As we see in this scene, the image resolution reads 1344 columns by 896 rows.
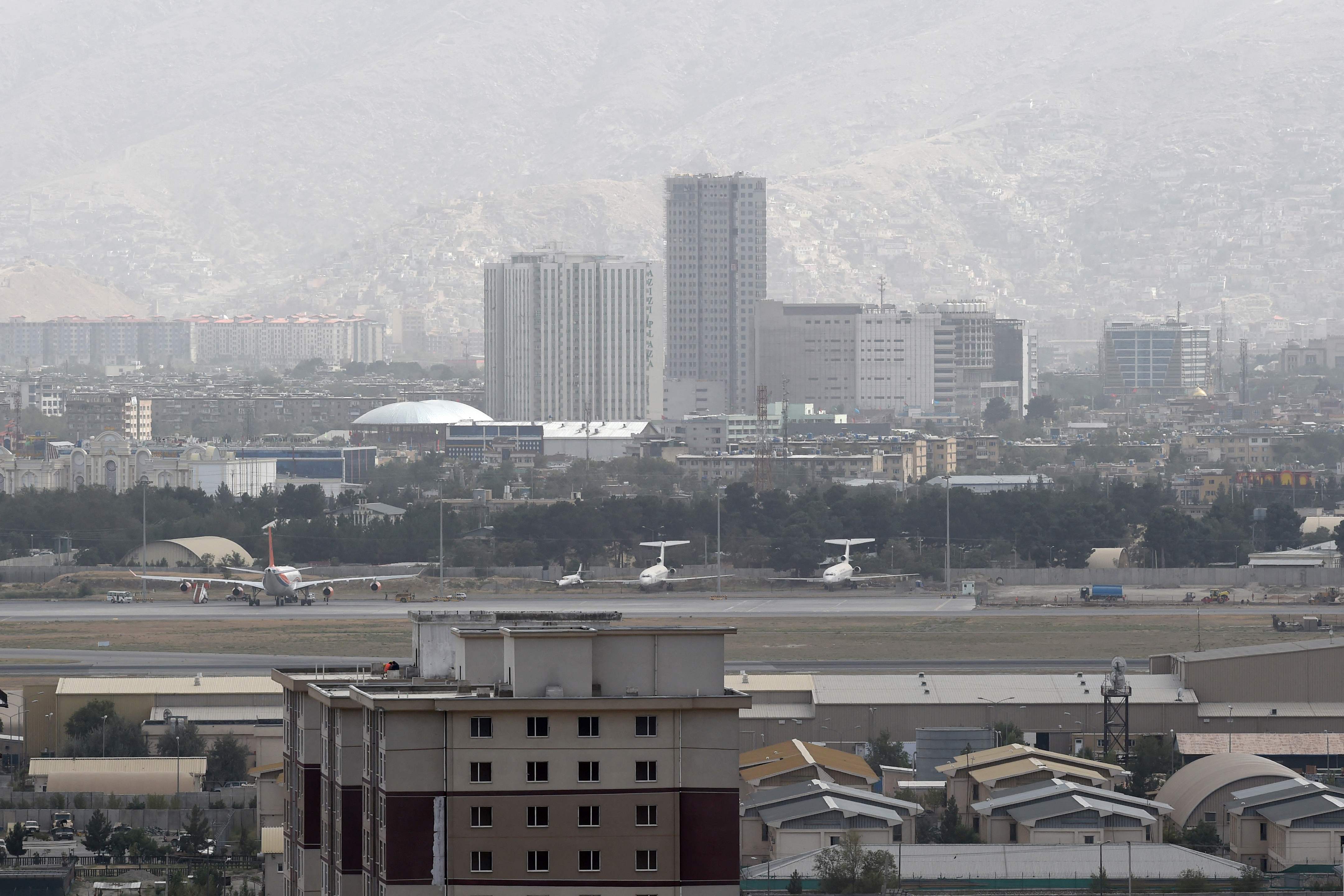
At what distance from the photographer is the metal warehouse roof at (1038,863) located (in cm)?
4547

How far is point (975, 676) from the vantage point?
210 ft

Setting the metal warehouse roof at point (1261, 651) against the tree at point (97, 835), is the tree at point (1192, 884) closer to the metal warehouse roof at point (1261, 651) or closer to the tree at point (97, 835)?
the metal warehouse roof at point (1261, 651)

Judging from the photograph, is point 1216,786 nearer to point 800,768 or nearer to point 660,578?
point 800,768

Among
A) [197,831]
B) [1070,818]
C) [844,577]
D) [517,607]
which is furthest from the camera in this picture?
[844,577]

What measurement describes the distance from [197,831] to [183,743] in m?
9.83

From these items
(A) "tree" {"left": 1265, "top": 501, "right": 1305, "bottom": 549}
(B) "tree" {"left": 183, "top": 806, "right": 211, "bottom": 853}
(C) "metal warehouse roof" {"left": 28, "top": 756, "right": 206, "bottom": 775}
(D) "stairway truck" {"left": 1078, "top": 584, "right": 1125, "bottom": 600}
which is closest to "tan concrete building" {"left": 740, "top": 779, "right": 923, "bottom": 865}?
(B) "tree" {"left": 183, "top": 806, "right": 211, "bottom": 853}

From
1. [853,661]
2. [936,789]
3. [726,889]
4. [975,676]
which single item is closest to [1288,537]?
[853,661]

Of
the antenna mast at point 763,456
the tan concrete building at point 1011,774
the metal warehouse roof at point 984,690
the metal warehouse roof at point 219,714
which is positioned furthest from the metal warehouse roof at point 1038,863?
the antenna mast at point 763,456

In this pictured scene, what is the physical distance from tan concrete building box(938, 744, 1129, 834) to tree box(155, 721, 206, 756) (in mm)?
17959

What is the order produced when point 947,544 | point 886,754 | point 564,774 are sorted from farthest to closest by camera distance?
point 947,544 < point 886,754 < point 564,774

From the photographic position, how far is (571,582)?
105500 mm

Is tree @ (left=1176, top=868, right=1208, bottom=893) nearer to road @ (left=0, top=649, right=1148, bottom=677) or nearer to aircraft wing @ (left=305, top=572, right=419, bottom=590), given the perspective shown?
road @ (left=0, top=649, right=1148, bottom=677)

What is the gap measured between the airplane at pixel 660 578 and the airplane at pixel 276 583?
9332 millimetres

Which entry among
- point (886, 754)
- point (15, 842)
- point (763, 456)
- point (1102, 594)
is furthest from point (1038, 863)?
point (763, 456)
